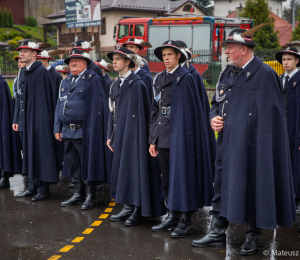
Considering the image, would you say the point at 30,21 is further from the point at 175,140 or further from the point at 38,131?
the point at 175,140

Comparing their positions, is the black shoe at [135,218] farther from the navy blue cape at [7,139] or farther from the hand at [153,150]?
the navy blue cape at [7,139]

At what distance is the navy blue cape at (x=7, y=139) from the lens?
25.8 feet

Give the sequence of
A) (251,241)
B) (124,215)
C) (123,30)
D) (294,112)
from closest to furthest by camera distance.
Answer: (251,241) < (124,215) < (294,112) < (123,30)

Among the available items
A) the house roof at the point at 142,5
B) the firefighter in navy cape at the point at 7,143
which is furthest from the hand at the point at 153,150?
the house roof at the point at 142,5

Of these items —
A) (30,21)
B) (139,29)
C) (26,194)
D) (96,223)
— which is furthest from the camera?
(30,21)

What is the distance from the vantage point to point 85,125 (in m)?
6.55

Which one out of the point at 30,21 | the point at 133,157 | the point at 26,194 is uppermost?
the point at 30,21

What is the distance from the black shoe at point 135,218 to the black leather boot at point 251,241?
1647 mm

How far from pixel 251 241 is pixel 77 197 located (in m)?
3.19

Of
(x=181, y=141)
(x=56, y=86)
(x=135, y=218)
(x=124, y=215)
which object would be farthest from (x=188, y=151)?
(x=56, y=86)

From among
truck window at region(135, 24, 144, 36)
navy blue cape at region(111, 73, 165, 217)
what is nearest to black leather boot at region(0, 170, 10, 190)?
navy blue cape at region(111, 73, 165, 217)

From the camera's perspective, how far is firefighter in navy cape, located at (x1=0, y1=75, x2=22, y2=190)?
25.9ft

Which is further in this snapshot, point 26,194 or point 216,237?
point 26,194

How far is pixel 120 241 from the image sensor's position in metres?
5.08
